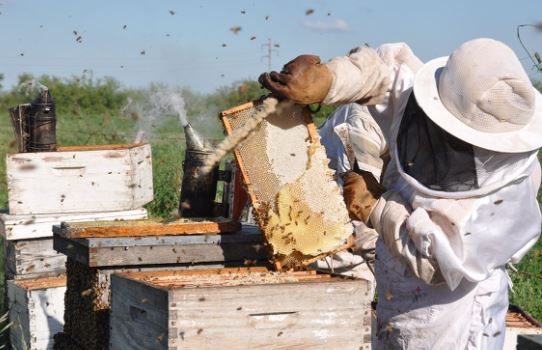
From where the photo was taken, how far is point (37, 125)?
4.93 metres

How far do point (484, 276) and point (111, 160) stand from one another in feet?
9.71

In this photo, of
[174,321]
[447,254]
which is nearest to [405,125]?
[447,254]

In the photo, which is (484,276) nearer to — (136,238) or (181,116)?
(136,238)

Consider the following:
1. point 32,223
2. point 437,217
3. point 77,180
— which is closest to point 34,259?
point 32,223

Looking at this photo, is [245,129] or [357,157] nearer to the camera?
[245,129]

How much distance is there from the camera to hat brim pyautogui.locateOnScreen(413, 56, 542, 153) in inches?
99.1

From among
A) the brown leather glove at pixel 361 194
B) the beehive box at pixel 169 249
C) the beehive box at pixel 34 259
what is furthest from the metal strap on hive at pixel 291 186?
the beehive box at pixel 34 259

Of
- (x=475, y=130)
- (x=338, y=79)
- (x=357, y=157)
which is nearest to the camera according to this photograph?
(x=475, y=130)

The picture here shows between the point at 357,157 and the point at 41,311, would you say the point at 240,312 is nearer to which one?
the point at 357,157

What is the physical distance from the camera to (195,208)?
3559 millimetres

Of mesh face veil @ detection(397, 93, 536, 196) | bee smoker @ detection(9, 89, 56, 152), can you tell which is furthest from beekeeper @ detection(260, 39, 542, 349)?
bee smoker @ detection(9, 89, 56, 152)

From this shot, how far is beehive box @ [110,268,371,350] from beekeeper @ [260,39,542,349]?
10.6 inches

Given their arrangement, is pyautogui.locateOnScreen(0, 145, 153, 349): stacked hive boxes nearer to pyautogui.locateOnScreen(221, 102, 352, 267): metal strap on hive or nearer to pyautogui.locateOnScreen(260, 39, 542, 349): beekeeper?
pyautogui.locateOnScreen(221, 102, 352, 267): metal strap on hive

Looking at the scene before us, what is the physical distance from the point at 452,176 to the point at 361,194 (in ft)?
1.12
